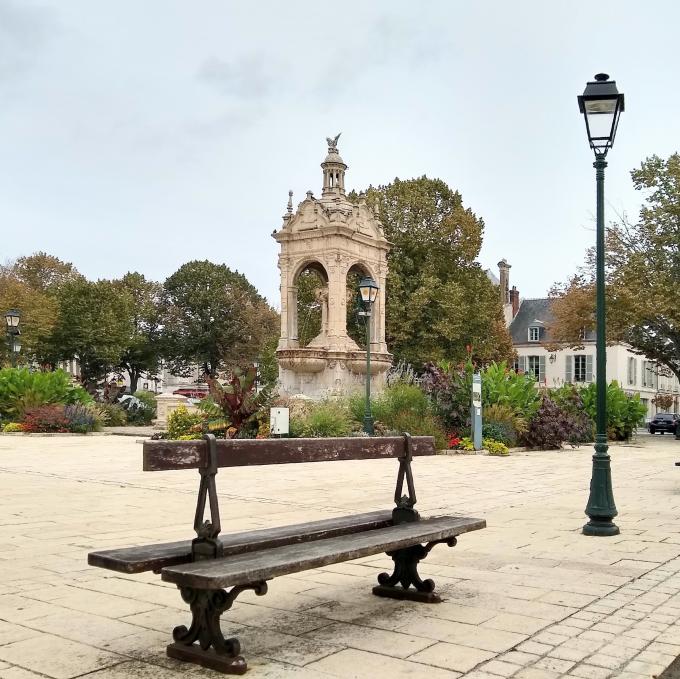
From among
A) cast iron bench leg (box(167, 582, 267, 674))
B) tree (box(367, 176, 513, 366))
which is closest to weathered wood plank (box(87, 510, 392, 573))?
cast iron bench leg (box(167, 582, 267, 674))

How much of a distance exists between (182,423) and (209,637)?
17.8 metres

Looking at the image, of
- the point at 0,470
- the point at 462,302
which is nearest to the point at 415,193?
the point at 462,302

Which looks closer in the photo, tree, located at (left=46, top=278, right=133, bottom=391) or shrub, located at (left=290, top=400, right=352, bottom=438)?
shrub, located at (left=290, top=400, right=352, bottom=438)

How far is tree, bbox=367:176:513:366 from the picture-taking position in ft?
132

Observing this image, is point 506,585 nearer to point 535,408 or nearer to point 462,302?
point 535,408

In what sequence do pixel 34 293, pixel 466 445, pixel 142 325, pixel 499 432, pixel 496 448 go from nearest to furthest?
1. pixel 496 448
2. pixel 466 445
3. pixel 499 432
4. pixel 34 293
5. pixel 142 325

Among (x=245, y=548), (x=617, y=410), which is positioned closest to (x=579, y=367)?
(x=617, y=410)

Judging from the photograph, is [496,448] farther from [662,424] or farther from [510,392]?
[662,424]

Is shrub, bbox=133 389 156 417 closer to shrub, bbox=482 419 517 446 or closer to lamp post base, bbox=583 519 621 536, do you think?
shrub, bbox=482 419 517 446

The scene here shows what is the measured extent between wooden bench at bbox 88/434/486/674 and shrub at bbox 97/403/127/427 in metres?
27.6

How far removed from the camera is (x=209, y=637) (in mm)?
4066

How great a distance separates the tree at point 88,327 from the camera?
5521 cm

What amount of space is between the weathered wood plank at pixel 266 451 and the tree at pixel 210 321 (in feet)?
185

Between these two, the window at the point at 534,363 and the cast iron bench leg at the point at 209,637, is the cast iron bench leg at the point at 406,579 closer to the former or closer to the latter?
the cast iron bench leg at the point at 209,637
